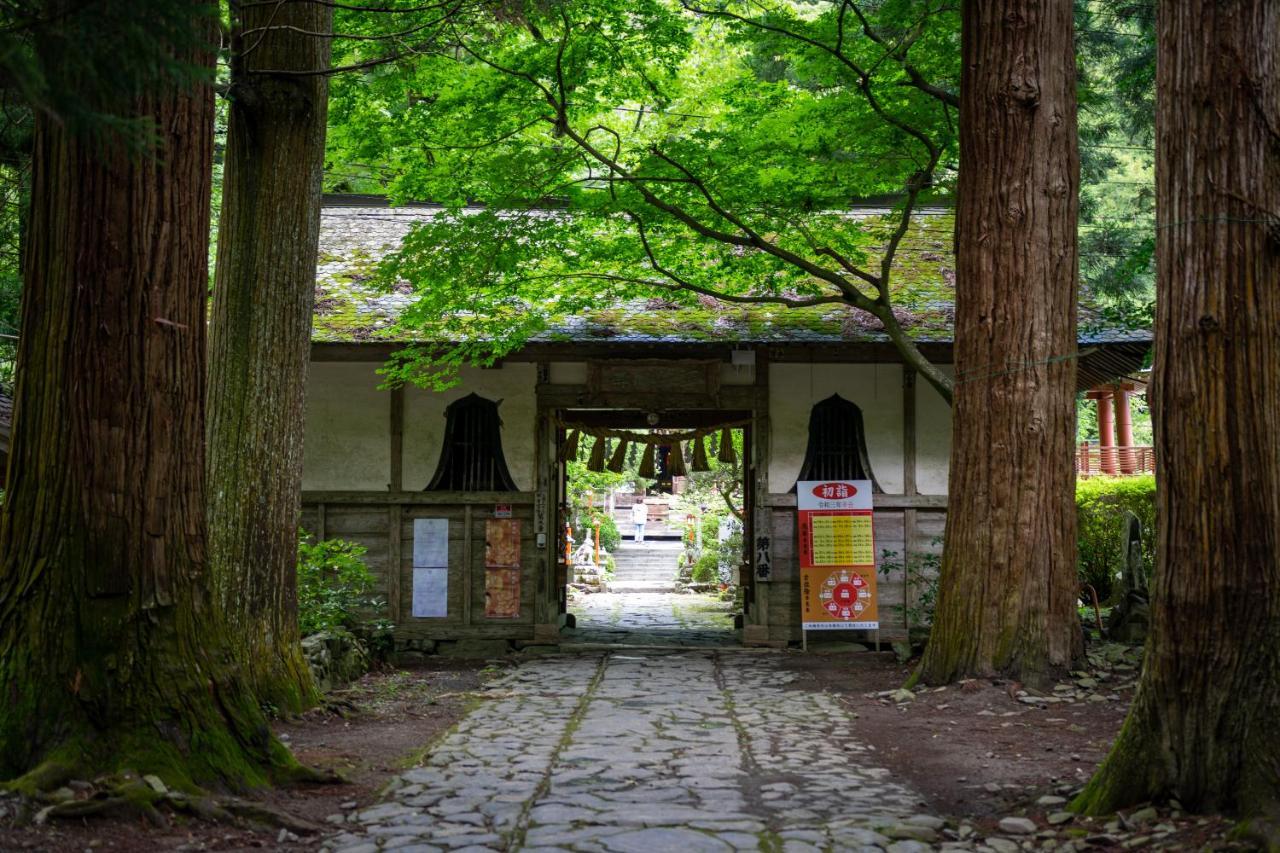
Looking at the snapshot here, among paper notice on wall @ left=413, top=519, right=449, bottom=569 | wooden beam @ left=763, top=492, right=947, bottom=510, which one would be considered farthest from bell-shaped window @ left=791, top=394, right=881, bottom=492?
paper notice on wall @ left=413, top=519, right=449, bottom=569

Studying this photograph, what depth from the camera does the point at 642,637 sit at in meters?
14.9

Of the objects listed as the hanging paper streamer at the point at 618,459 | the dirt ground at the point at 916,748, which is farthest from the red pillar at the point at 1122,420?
the dirt ground at the point at 916,748

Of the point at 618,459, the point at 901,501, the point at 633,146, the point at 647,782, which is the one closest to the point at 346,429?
the point at 633,146

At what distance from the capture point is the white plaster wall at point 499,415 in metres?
13.5

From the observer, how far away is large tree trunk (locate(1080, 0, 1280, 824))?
475 cm

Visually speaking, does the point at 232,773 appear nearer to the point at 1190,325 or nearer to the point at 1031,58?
the point at 1190,325

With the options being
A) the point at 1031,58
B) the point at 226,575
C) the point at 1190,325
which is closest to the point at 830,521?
the point at 1031,58

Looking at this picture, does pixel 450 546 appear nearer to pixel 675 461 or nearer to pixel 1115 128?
pixel 675 461

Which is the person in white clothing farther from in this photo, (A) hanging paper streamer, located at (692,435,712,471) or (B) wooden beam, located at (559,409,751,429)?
(B) wooden beam, located at (559,409,751,429)

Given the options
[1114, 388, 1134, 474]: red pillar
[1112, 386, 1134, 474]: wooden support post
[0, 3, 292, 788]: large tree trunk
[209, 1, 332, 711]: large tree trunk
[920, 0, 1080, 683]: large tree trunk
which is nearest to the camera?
[0, 3, 292, 788]: large tree trunk

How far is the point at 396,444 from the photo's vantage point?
44.3 feet

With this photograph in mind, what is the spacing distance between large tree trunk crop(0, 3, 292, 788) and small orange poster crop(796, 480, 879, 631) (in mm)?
8729

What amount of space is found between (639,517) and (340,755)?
3325 centimetres

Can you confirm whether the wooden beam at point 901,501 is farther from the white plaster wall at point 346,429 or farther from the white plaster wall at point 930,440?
the white plaster wall at point 346,429
